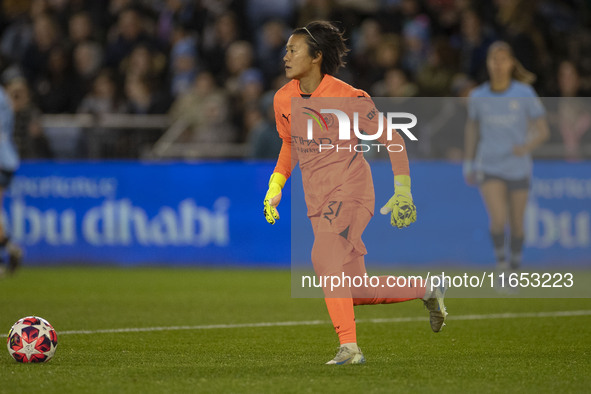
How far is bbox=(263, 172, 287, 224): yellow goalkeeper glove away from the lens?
22.0ft

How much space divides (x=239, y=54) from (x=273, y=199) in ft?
31.4

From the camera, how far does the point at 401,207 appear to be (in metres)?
6.54

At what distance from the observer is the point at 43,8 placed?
1850 cm

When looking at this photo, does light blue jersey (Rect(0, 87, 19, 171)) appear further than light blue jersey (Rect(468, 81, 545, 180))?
Yes

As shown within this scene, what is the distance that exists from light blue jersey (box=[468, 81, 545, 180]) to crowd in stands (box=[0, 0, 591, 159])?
192 cm

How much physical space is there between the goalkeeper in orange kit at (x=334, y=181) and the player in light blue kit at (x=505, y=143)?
526 cm

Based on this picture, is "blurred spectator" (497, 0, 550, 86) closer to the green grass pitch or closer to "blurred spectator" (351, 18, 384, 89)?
"blurred spectator" (351, 18, 384, 89)

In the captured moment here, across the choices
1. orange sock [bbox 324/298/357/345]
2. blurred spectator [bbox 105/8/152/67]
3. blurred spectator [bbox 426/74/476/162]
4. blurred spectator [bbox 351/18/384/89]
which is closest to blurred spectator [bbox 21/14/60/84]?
blurred spectator [bbox 105/8/152/67]

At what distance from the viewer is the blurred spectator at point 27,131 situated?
49.7 ft

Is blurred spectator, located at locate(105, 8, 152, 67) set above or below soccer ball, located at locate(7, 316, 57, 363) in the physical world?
above

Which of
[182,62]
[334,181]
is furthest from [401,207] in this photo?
[182,62]

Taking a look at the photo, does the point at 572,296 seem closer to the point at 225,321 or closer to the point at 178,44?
the point at 225,321

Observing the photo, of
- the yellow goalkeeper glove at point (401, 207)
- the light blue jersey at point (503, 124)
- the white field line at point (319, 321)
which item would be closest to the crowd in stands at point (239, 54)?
the light blue jersey at point (503, 124)

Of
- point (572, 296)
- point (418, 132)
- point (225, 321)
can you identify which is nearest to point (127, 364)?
point (225, 321)
